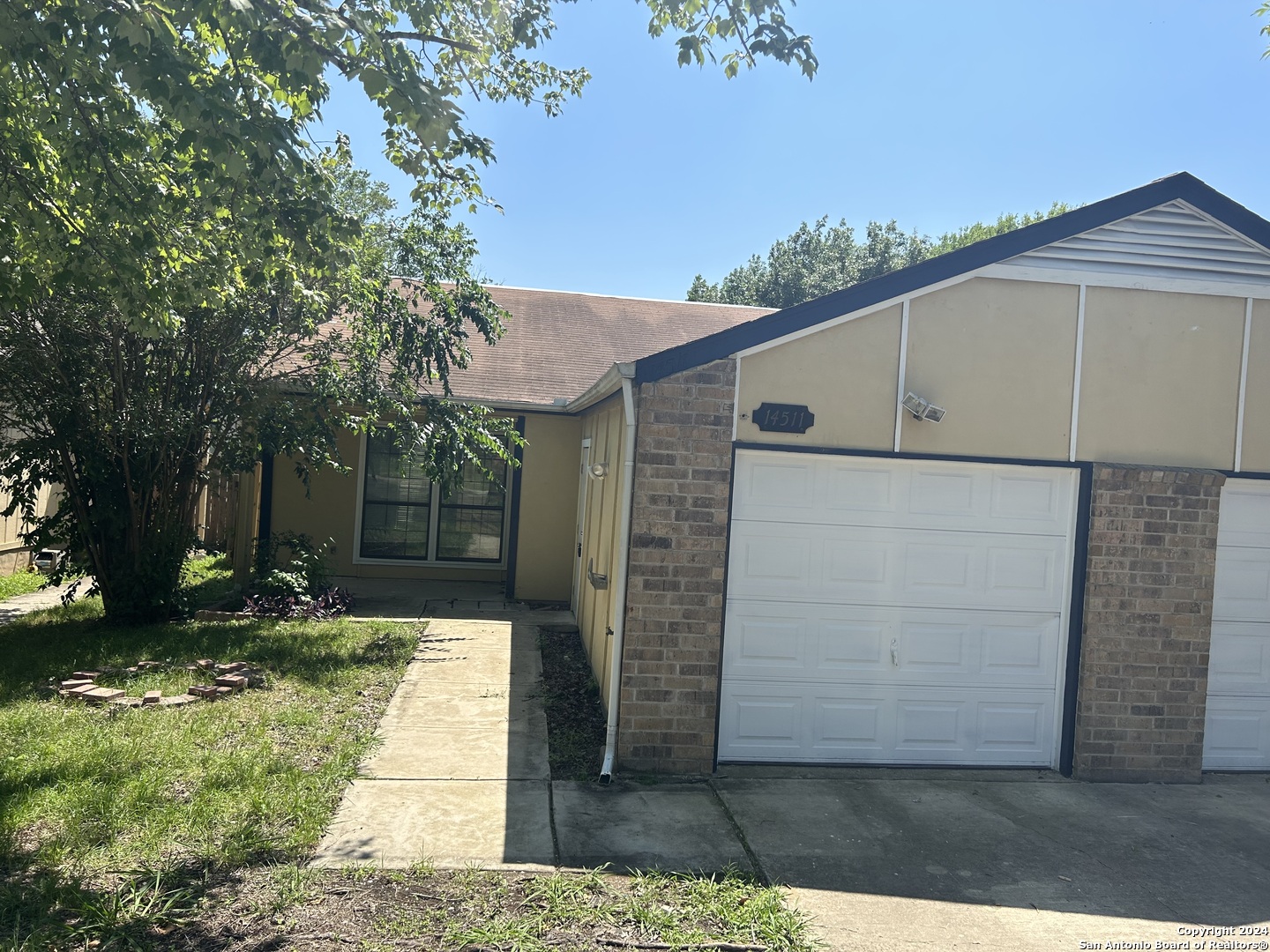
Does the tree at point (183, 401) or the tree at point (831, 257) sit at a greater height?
the tree at point (831, 257)

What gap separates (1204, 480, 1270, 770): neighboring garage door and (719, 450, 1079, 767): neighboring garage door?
1272 millimetres

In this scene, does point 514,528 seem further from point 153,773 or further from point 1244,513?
point 1244,513

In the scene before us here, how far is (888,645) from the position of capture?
663 centimetres

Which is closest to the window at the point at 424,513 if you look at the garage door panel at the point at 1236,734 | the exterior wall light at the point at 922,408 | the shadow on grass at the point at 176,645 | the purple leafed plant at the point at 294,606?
the purple leafed plant at the point at 294,606

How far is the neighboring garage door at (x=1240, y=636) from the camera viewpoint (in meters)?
6.90

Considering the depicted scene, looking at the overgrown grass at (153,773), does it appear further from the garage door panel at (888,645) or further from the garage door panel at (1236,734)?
the garage door panel at (1236,734)

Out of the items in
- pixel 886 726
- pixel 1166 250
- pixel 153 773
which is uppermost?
pixel 1166 250

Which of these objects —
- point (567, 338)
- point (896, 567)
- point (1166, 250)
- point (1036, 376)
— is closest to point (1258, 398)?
point (1166, 250)

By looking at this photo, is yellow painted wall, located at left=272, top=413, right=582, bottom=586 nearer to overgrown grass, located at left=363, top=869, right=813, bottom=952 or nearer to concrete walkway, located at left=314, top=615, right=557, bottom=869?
concrete walkway, located at left=314, top=615, right=557, bottom=869

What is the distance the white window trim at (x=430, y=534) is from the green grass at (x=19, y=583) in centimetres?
416

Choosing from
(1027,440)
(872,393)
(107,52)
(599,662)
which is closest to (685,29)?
(872,393)

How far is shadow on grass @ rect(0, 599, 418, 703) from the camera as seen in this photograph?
8102 millimetres

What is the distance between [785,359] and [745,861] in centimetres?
327

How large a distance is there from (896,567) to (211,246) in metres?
5.55
